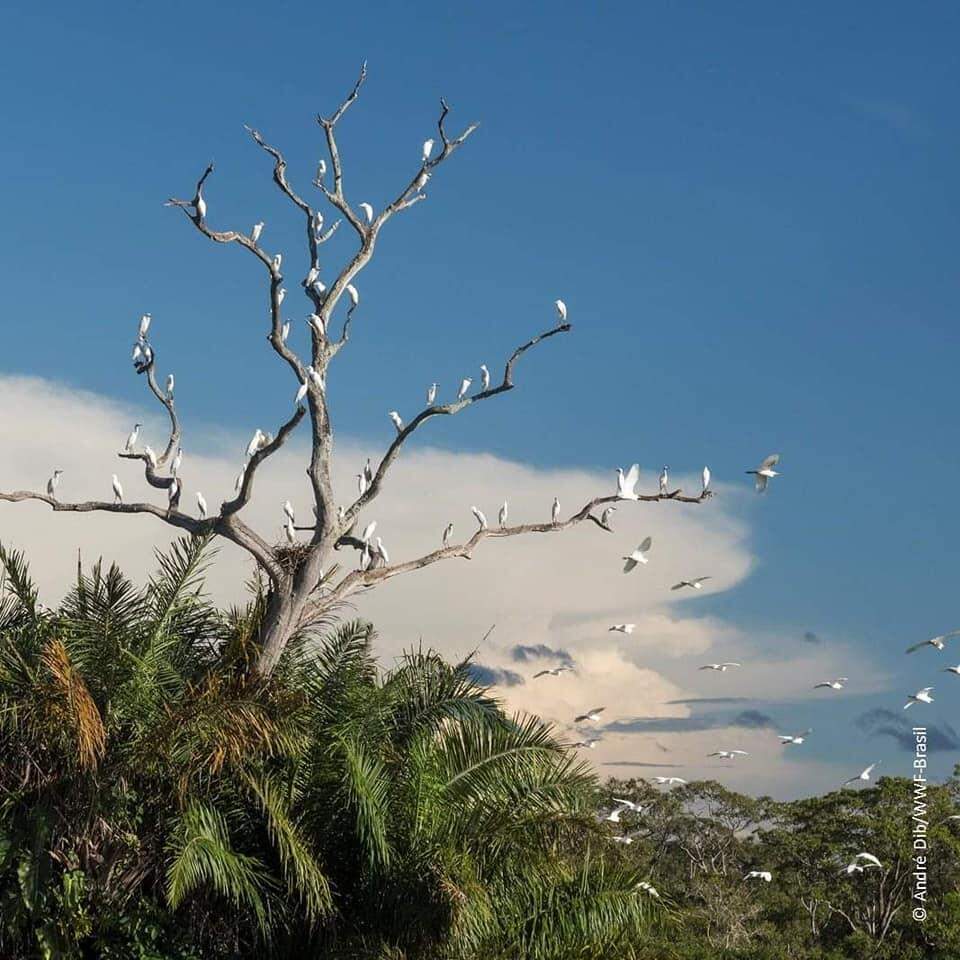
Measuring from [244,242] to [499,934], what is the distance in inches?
270

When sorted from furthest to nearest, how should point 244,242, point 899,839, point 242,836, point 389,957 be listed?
point 899,839, point 244,242, point 242,836, point 389,957

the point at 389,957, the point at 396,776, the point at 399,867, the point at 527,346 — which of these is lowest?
the point at 389,957

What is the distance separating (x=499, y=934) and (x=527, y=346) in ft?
18.6

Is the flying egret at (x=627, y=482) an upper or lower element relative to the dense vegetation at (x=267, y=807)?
upper

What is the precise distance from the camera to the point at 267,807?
1017 centimetres

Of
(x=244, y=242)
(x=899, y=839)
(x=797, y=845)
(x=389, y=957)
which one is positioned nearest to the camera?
(x=389, y=957)

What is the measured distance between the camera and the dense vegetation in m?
9.99

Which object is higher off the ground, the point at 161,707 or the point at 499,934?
the point at 161,707

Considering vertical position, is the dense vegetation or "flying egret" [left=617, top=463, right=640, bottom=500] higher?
"flying egret" [left=617, top=463, right=640, bottom=500]

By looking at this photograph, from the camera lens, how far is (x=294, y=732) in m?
10.3

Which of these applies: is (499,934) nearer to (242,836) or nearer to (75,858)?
(242,836)

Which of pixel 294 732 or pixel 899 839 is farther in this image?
pixel 899 839

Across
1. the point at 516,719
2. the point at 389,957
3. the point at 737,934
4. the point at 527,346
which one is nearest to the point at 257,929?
the point at 389,957

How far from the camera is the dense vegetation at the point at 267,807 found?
393 inches
